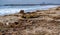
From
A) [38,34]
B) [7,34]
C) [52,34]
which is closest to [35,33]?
[38,34]

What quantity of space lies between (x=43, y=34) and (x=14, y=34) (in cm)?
52

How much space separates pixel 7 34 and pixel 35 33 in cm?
52

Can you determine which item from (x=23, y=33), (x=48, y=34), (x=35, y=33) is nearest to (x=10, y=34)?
(x=23, y=33)

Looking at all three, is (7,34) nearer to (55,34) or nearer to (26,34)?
(26,34)

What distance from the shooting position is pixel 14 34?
278cm

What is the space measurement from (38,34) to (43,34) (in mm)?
90

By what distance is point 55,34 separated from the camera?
2.80 m

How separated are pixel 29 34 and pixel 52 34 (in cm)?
42

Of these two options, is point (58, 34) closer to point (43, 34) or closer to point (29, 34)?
point (43, 34)

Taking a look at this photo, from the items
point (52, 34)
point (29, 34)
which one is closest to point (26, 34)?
point (29, 34)

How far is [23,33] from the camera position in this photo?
2.91 meters

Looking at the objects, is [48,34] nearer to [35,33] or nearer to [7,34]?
[35,33]

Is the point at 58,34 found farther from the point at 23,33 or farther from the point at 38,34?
the point at 23,33

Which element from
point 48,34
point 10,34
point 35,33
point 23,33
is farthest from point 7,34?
point 48,34
